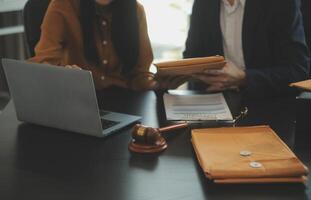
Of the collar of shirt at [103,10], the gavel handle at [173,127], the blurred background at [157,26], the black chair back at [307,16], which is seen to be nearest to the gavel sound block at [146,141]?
the gavel handle at [173,127]

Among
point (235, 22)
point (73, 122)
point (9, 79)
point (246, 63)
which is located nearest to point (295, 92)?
point (246, 63)

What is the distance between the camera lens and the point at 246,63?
1.80m

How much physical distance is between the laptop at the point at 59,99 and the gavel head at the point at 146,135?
0.37 ft

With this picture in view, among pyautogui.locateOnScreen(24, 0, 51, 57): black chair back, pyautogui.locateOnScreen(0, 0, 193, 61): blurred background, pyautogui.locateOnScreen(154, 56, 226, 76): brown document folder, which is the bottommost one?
pyautogui.locateOnScreen(0, 0, 193, 61): blurred background

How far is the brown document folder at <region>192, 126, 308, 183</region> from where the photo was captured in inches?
36.5

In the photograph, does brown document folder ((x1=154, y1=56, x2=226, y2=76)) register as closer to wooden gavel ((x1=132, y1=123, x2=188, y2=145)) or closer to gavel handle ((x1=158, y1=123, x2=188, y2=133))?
gavel handle ((x1=158, y1=123, x2=188, y2=133))

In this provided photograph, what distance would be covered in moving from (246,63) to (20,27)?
177cm

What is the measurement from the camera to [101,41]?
1740 mm

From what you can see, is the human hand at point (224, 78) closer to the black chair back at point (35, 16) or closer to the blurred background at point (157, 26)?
the black chair back at point (35, 16)

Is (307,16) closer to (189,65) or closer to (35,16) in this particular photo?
(189,65)

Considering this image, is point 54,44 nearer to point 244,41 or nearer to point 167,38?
point 244,41

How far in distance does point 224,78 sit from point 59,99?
61cm

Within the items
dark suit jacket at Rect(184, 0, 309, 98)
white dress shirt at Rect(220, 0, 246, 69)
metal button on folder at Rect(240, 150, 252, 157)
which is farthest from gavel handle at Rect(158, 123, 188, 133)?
white dress shirt at Rect(220, 0, 246, 69)

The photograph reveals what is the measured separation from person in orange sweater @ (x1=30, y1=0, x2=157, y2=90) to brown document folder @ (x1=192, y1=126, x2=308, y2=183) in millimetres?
537
